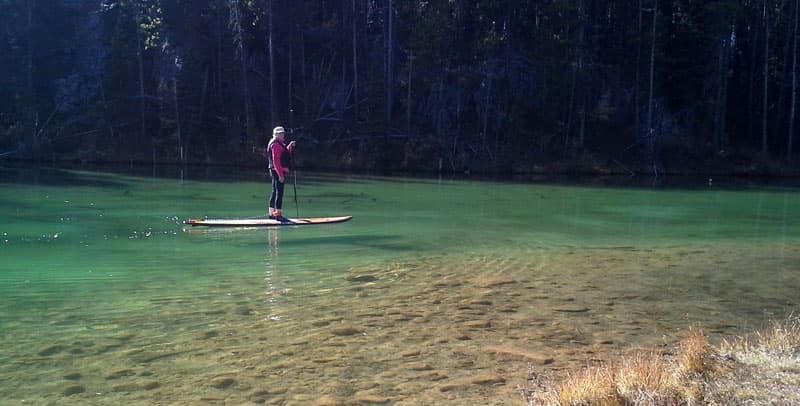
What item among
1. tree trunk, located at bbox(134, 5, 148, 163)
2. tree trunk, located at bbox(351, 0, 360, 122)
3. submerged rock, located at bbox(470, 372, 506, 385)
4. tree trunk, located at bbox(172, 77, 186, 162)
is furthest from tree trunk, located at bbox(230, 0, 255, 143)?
submerged rock, located at bbox(470, 372, 506, 385)

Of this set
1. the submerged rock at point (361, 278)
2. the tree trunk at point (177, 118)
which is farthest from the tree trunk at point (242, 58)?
the submerged rock at point (361, 278)

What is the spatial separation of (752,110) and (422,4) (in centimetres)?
1930

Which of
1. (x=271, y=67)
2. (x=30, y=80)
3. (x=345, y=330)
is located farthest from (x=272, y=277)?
(x=30, y=80)

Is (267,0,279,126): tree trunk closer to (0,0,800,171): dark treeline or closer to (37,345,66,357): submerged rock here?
(0,0,800,171): dark treeline

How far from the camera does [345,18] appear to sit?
41.2 meters

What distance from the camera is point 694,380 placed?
183 inches

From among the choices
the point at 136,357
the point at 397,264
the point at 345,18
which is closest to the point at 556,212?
the point at 397,264

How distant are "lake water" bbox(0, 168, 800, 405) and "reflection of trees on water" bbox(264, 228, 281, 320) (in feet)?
0.18

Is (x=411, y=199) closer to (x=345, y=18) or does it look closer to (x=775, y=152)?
(x=345, y=18)

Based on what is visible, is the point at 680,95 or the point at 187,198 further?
the point at 680,95

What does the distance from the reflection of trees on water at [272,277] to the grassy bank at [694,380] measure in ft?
10.2

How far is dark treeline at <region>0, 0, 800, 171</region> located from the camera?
37312 mm

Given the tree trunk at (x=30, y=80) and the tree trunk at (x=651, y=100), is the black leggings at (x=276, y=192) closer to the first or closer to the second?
the tree trunk at (x=651, y=100)

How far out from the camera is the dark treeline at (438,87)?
37312 millimetres
